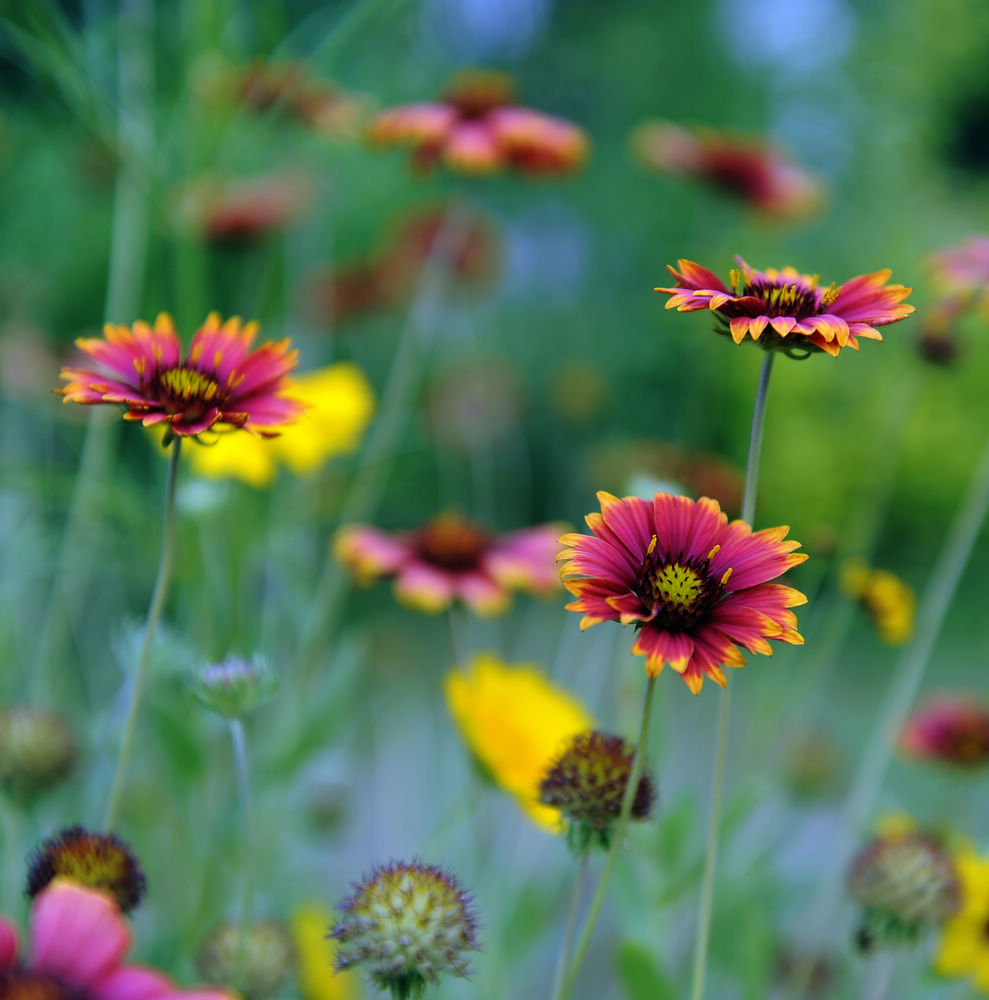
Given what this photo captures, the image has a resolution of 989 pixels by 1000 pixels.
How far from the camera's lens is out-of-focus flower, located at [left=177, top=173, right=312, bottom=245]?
0.68 metres

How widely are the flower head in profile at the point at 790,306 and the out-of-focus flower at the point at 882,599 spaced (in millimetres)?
223

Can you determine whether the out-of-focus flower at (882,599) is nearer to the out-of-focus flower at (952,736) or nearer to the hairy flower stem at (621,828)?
the out-of-focus flower at (952,736)

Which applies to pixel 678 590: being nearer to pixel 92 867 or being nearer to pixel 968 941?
pixel 92 867

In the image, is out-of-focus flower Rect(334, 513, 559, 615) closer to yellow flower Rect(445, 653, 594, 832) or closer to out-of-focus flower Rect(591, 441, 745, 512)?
yellow flower Rect(445, 653, 594, 832)

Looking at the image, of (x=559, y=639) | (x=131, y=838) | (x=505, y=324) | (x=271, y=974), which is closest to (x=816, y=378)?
(x=505, y=324)

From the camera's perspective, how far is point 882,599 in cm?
51

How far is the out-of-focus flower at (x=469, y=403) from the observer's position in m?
1.37

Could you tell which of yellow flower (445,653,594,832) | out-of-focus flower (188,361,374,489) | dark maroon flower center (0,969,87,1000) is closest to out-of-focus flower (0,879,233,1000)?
dark maroon flower center (0,969,87,1000)

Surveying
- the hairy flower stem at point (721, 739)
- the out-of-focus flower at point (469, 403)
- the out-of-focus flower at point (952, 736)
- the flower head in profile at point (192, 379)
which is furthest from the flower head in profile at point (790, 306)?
the out-of-focus flower at point (469, 403)

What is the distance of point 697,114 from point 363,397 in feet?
6.86

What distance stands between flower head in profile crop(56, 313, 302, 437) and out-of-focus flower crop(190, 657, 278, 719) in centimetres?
9

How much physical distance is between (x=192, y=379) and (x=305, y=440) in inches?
11.8

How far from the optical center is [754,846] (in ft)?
2.41

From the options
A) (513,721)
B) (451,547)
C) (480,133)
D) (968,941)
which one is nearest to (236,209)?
(480,133)
